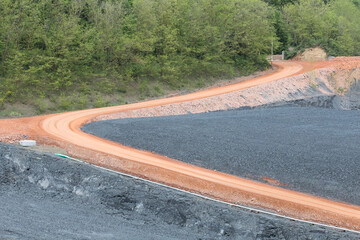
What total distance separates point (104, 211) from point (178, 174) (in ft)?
10.3

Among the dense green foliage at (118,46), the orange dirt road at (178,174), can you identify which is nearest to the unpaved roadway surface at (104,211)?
the orange dirt road at (178,174)

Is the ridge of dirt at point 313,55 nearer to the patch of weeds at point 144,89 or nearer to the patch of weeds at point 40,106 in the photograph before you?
the patch of weeds at point 144,89

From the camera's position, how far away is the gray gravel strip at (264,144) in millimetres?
14648

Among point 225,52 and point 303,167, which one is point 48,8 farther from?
point 303,167

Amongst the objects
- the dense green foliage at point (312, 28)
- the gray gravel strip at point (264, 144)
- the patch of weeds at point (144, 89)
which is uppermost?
the dense green foliage at point (312, 28)

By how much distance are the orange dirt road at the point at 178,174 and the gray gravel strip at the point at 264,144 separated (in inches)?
21.9

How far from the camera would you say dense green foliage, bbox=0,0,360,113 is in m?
27.6

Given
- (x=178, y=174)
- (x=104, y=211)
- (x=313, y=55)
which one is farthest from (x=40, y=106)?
(x=313, y=55)

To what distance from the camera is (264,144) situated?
17266 millimetres

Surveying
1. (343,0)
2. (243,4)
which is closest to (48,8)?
(243,4)

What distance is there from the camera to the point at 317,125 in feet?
69.2

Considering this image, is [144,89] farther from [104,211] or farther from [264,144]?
[104,211]

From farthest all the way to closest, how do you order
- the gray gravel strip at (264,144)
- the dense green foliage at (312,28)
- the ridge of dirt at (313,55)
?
the dense green foliage at (312,28) → the ridge of dirt at (313,55) → the gray gravel strip at (264,144)

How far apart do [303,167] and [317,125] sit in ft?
21.6
